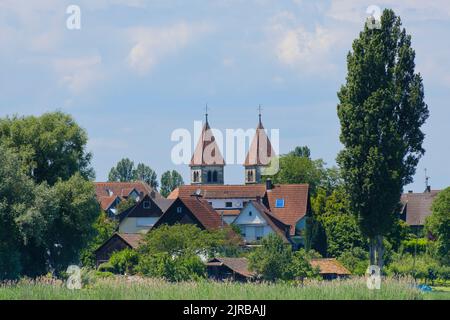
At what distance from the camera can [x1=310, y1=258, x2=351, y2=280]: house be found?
7262 cm

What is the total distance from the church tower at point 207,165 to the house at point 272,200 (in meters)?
62.4

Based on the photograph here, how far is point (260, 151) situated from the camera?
18325cm

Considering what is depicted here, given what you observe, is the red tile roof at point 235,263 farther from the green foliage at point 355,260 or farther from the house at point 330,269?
the green foliage at point 355,260

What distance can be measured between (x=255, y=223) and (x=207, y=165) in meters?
90.5

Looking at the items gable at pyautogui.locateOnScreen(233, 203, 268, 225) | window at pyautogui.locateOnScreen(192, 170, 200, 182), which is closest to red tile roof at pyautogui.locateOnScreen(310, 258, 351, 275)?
gable at pyautogui.locateOnScreen(233, 203, 268, 225)

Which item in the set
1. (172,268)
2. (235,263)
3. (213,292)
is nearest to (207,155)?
(235,263)

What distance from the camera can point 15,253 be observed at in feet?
174

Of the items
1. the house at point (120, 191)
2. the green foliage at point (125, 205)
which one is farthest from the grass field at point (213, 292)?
the house at point (120, 191)

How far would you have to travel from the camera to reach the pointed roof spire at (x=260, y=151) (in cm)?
17212

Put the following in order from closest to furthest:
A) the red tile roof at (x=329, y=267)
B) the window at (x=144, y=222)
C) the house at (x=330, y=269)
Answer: the house at (x=330, y=269), the red tile roof at (x=329, y=267), the window at (x=144, y=222)

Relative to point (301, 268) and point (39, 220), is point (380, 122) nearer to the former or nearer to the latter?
point (301, 268)

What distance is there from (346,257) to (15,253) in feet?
118
